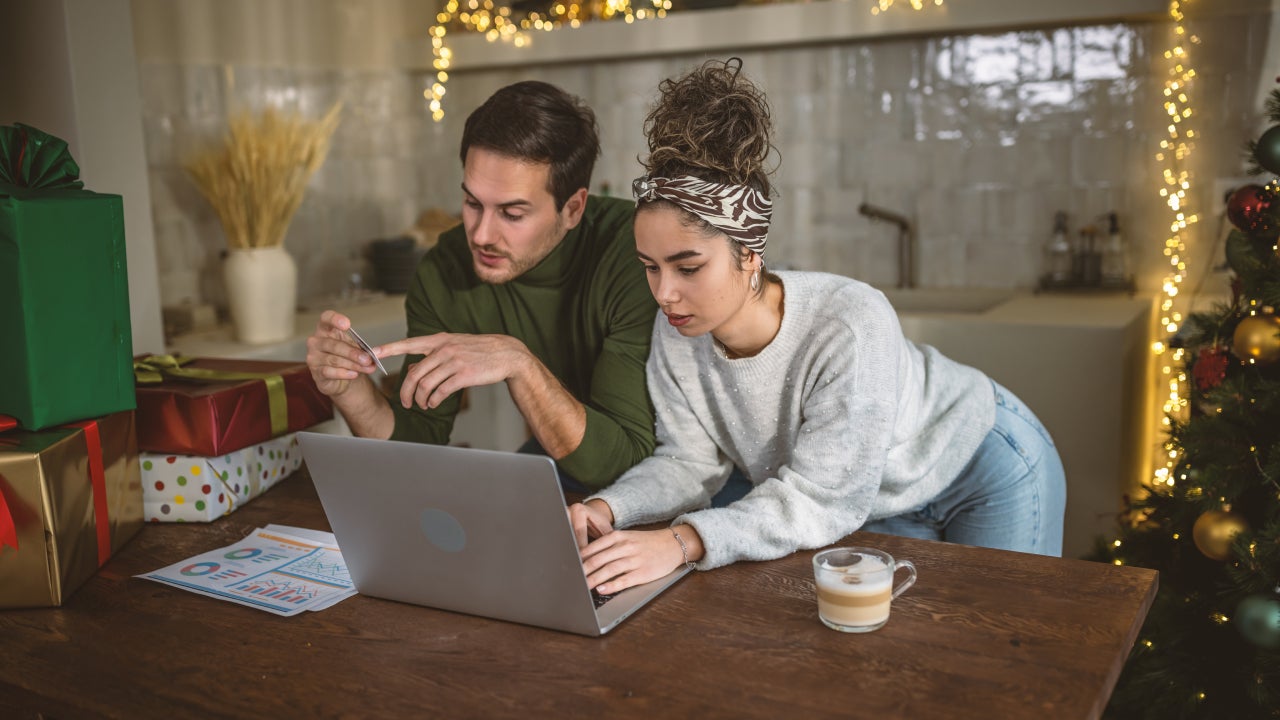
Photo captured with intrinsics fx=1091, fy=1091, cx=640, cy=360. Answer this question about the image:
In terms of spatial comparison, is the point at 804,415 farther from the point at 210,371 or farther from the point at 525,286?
the point at 210,371

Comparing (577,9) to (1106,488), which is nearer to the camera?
(1106,488)

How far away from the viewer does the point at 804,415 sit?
5.03 feet

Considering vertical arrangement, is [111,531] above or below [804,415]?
below

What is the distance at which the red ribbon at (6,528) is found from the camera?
1345 millimetres

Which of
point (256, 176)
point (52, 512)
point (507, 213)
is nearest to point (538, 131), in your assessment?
point (507, 213)

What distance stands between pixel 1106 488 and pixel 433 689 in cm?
230

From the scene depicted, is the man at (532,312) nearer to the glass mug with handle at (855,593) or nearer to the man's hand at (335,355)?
the man's hand at (335,355)

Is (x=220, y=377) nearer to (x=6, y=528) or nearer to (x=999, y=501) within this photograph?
(x=6, y=528)

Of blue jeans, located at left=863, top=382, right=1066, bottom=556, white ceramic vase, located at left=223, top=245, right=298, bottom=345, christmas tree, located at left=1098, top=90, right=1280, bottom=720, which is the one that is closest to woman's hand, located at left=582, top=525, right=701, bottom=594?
blue jeans, located at left=863, top=382, right=1066, bottom=556

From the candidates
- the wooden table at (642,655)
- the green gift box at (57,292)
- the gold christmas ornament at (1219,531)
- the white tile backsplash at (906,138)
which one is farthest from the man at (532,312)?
the white tile backsplash at (906,138)

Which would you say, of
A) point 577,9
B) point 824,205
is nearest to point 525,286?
point 824,205

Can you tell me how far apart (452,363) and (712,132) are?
480 mm

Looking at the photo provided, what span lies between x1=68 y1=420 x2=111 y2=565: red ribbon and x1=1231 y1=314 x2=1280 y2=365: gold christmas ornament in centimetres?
186

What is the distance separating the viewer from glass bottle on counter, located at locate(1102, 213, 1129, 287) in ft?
10.9
